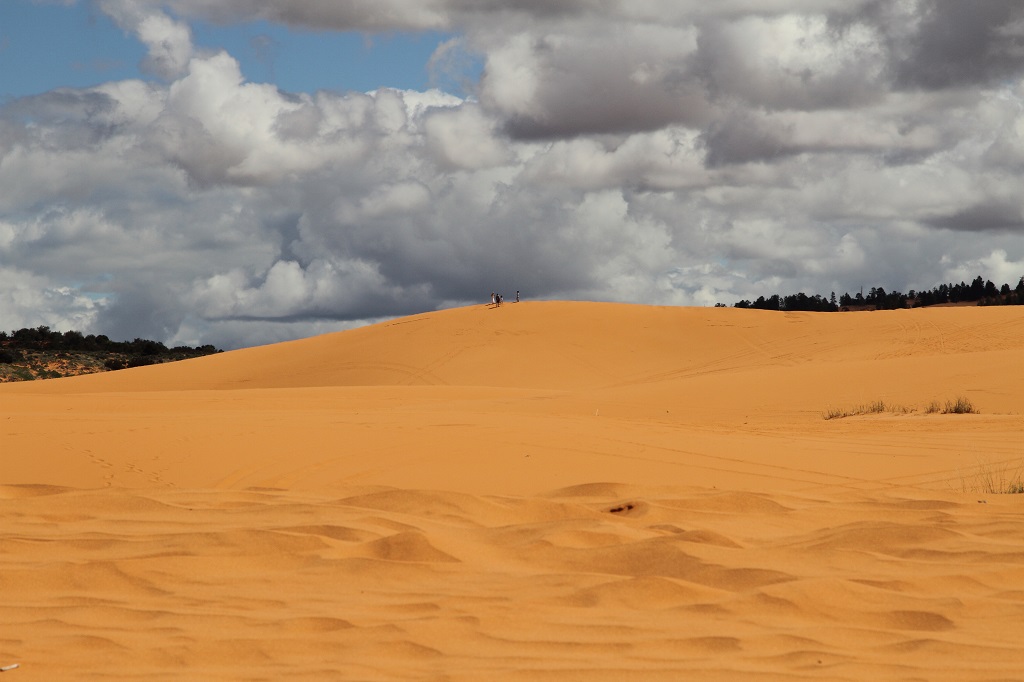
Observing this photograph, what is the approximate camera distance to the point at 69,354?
5797 centimetres

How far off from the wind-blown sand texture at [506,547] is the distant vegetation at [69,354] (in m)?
37.4

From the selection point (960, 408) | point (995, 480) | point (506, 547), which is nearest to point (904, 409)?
point (960, 408)

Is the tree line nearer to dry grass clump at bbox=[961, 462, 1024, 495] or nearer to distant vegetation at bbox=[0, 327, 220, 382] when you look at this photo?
distant vegetation at bbox=[0, 327, 220, 382]

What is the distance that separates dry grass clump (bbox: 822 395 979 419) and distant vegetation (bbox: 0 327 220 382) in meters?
39.2

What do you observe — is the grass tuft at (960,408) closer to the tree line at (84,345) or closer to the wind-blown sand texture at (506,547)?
the wind-blown sand texture at (506,547)

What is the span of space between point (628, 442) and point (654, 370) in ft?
72.7

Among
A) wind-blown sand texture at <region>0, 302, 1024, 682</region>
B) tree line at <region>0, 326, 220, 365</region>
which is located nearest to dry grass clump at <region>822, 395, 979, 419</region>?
wind-blown sand texture at <region>0, 302, 1024, 682</region>

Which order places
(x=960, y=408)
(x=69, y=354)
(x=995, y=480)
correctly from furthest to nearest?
(x=69, y=354)
(x=960, y=408)
(x=995, y=480)

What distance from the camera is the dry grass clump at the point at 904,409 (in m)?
15.8

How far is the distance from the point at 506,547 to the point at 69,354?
5747cm

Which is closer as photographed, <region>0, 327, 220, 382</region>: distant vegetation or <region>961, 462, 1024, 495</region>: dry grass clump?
<region>961, 462, 1024, 495</region>: dry grass clump

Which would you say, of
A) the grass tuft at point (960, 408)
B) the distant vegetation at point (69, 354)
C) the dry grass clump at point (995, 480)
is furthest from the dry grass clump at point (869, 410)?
the distant vegetation at point (69, 354)

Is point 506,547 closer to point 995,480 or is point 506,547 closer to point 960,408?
point 995,480

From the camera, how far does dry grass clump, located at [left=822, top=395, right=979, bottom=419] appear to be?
52.0 ft
